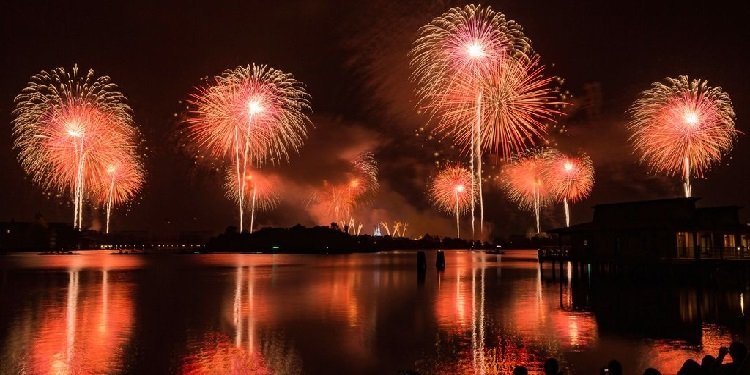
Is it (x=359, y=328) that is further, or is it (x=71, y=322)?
(x=71, y=322)

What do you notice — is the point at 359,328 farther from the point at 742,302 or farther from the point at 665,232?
the point at 665,232

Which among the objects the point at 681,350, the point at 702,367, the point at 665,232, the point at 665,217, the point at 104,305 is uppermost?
the point at 665,217

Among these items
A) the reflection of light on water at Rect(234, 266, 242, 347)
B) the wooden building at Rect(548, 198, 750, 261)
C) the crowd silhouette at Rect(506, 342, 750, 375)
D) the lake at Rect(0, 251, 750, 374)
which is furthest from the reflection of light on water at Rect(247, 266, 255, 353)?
the wooden building at Rect(548, 198, 750, 261)

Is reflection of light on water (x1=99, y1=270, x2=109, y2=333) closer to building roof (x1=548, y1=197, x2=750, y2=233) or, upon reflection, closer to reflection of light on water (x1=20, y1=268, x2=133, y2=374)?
reflection of light on water (x1=20, y1=268, x2=133, y2=374)

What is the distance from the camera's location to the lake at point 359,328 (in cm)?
1955

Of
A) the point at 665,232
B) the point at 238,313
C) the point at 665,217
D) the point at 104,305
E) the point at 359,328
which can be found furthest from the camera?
the point at 665,217

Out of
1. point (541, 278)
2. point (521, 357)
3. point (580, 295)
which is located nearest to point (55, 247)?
point (541, 278)

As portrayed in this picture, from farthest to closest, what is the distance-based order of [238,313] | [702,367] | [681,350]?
[238,313]
[681,350]
[702,367]

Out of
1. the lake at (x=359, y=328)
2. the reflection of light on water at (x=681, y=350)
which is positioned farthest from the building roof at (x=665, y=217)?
the reflection of light on water at (x=681, y=350)

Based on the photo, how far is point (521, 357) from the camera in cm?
2023

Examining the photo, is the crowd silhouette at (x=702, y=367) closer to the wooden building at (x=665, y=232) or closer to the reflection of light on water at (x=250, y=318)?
the reflection of light on water at (x=250, y=318)

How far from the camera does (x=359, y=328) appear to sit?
26.7 metres

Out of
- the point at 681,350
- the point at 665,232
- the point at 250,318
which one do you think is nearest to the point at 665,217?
the point at 665,232

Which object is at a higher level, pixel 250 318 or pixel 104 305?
pixel 104 305
